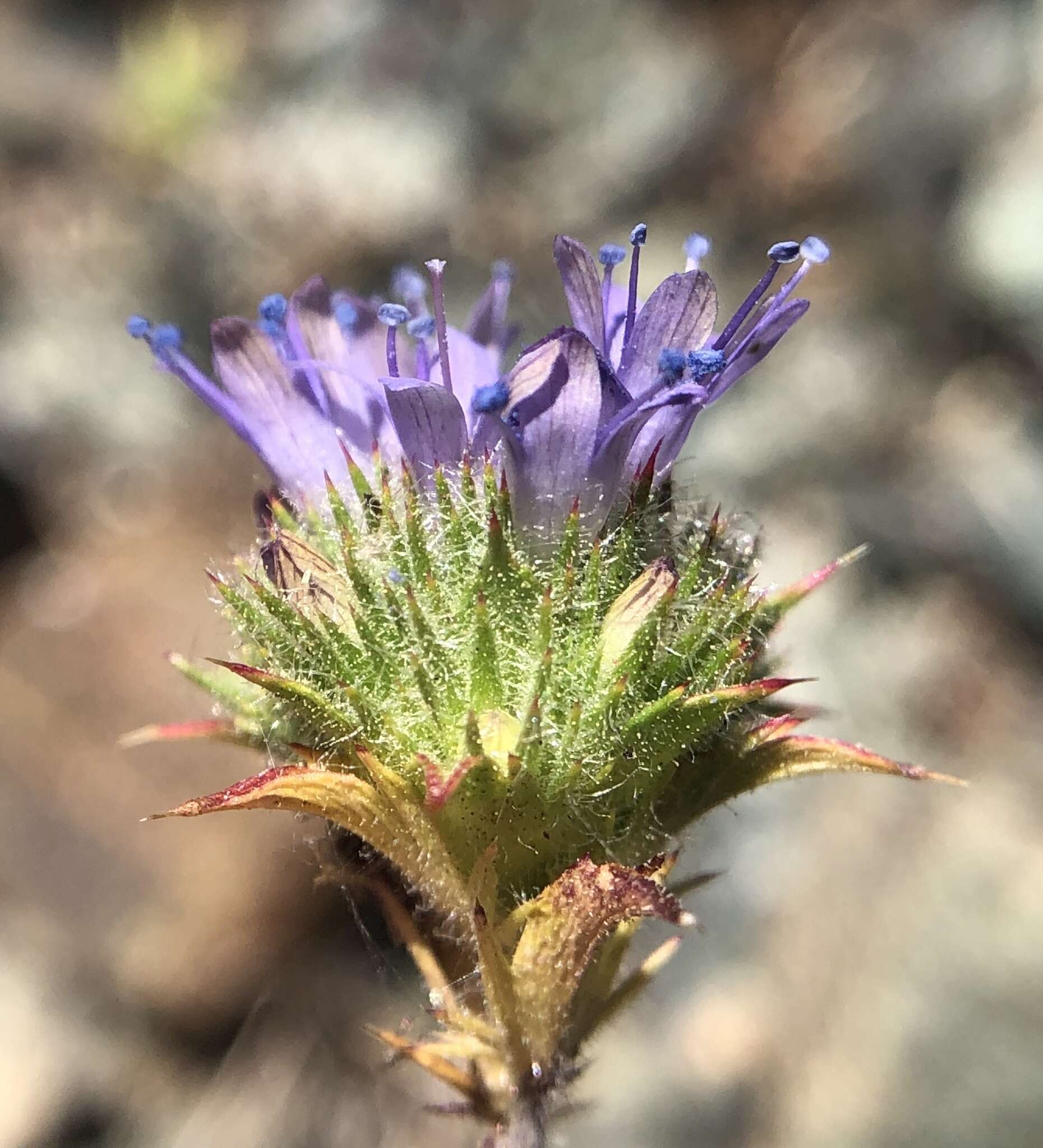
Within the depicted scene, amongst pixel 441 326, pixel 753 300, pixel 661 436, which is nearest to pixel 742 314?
pixel 753 300

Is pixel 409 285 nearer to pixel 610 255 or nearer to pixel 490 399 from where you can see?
pixel 610 255

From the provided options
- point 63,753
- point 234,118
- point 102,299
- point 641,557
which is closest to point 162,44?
point 234,118

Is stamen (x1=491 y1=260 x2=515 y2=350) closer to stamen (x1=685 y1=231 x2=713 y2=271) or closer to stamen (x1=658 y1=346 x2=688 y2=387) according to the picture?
stamen (x1=685 y1=231 x2=713 y2=271)

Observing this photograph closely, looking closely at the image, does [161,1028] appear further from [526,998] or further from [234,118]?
[234,118]

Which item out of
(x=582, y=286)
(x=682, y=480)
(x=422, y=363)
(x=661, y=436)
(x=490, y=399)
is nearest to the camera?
(x=490, y=399)

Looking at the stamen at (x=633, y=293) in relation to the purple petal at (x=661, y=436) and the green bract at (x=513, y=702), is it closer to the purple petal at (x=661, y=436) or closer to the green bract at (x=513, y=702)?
the purple petal at (x=661, y=436)

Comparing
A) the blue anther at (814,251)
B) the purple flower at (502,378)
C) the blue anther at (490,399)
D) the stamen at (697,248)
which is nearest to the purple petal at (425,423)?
the purple flower at (502,378)

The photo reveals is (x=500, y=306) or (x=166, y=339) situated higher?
(x=166, y=339)

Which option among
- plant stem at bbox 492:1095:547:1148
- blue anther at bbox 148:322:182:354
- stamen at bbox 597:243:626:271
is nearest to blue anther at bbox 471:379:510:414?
stamen at bbox 597:243:626:271
